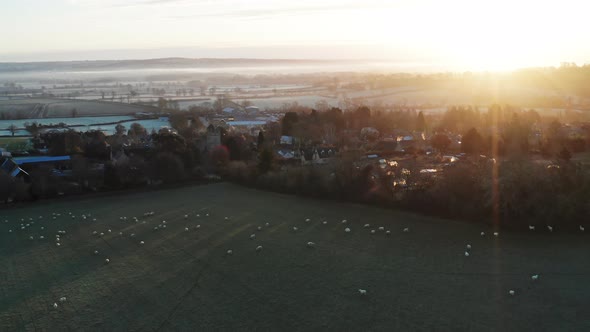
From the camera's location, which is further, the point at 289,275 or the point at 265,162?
the point at 265,162

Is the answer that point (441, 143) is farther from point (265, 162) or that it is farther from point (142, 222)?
point (142, 222)

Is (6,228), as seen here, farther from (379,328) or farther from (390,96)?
(390,96)

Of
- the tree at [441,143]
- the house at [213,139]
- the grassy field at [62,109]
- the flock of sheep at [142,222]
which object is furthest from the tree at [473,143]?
the grassy field at [62,109]

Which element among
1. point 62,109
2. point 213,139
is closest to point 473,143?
point 213,139

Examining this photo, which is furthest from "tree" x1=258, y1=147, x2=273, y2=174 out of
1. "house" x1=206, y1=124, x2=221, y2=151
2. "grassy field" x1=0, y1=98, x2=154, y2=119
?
"grassy field" x1=0, y1=98, x2=154, y2=119

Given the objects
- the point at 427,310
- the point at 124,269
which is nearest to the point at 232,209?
the point at 124,269

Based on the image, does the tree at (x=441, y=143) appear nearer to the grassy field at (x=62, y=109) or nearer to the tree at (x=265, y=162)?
the tree at (x=265, y=162)

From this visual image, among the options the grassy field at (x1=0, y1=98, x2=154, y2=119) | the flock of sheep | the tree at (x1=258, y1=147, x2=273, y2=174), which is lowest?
the flock of sheep

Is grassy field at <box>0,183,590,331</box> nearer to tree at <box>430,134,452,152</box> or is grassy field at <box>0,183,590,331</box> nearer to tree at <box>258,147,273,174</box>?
tree at <box>258,147,273,174</box>

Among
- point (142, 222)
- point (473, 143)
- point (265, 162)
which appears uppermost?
point (473, 143)
